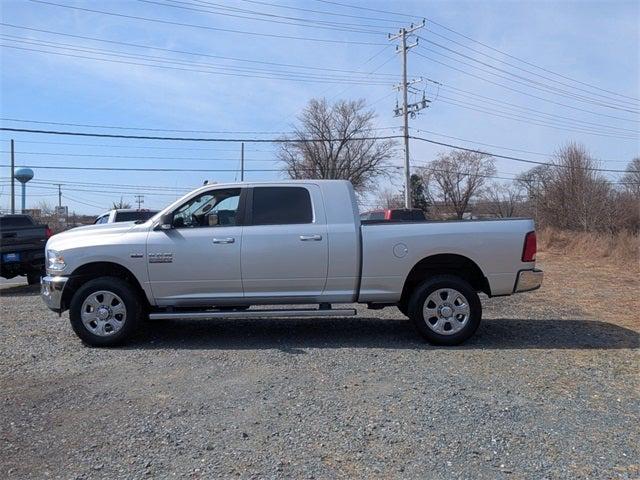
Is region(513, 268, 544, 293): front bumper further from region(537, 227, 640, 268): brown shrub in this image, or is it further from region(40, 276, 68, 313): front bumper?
region(537, 227, 640, 268): brown shrub

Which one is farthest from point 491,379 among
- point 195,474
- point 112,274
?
point 112,274

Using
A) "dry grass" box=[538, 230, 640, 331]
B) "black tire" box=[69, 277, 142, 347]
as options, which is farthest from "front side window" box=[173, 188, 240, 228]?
"dry grass" box=[538, 230, 640, 331]

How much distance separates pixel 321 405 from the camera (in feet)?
15.3

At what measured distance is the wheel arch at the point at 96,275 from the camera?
6777 mm

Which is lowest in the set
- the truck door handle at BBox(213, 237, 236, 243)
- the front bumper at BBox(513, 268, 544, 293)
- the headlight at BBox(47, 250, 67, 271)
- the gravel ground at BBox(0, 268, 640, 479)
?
the gravel ground at BBox(0, 268, 640, 479)

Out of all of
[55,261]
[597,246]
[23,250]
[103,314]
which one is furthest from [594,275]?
[23,250]

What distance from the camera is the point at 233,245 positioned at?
670cm

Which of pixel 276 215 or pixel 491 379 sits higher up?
pixel 276 215

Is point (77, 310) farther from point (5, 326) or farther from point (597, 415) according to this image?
point (597, 415)

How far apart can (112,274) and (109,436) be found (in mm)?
3207

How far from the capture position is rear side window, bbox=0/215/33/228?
1403 cm

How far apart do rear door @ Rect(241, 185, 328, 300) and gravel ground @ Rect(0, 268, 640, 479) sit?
0.70m

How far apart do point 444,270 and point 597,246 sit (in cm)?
1528

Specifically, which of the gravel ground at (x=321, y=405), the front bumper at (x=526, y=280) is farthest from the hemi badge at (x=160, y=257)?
the front bumper at (x=526, y=280)
